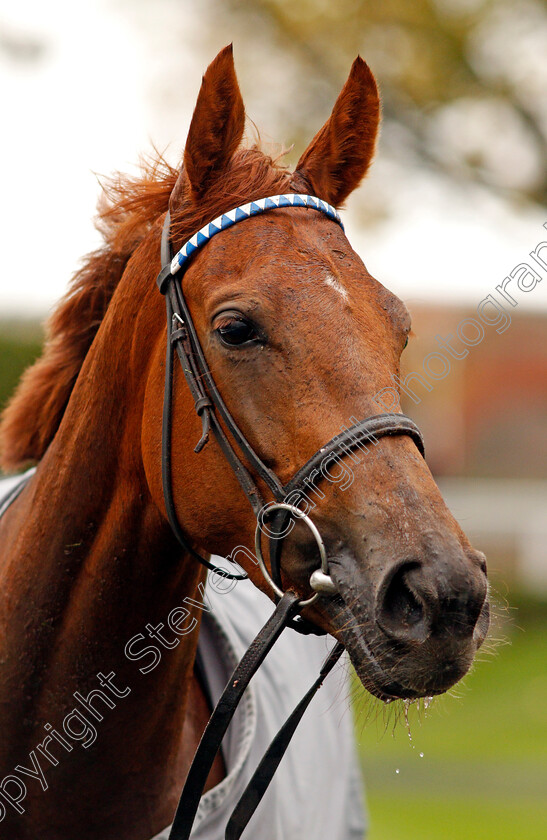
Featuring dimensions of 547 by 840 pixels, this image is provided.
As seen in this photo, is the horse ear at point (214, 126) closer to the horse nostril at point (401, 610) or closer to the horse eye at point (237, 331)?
the horse eye at point (237, 331)

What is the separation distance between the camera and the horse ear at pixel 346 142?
7.49ft

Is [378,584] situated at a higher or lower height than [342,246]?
lower

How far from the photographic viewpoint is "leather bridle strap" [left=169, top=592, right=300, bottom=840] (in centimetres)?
179

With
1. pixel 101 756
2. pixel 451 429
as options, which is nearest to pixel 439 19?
pixel 451 429

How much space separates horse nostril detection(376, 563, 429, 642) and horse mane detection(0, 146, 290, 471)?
1041 mm

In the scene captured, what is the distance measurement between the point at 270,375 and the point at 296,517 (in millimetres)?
321

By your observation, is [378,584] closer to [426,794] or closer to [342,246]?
A: [342,246]

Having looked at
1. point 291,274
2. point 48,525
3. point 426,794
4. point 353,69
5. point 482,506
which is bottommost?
point 482,506

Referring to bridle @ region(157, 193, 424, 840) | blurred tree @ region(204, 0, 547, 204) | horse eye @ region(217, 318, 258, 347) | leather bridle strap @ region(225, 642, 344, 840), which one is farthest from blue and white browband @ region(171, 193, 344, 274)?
blurred tree @ region(204, 0, 547, 204)

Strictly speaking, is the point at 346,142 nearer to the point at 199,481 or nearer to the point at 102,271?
the point at 102,271

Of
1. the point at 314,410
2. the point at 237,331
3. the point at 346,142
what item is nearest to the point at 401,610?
the point at 314,410

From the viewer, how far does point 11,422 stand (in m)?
2.66

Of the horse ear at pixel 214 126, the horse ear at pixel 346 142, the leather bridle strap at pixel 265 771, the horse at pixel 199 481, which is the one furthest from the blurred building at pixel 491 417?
the leather bridle strap at pixel 265 771

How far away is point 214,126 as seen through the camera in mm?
2104
